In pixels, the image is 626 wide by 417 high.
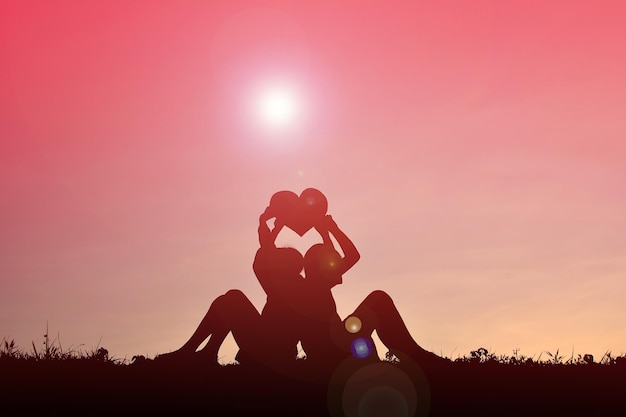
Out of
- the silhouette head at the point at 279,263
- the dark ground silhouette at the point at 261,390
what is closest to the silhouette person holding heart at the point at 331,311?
the silhouette head at the point at 279,263

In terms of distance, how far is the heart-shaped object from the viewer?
16.4 metres

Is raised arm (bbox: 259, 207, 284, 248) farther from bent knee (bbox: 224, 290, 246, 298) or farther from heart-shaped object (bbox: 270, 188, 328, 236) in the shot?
bent knee (bbox: 224, 290, 246, 298)

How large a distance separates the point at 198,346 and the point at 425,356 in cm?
434

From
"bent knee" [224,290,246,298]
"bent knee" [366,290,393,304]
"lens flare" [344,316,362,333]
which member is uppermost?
"bent knee" [224,290,246,298]

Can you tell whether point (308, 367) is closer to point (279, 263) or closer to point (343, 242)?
point (279, 263)

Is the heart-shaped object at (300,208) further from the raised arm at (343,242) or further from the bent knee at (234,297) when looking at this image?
the bent knee at (234,297)

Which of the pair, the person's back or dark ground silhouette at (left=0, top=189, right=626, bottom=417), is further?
the person's back

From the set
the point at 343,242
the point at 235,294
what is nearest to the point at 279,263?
the point at 235,294

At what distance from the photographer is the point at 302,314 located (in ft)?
53.4

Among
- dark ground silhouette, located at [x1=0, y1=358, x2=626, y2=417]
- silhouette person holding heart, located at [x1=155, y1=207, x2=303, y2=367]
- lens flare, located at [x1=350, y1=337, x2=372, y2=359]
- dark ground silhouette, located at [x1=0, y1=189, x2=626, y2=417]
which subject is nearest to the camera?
dark ground silhouette, located at [x1=0, y1=358, x2=626, y2=417]

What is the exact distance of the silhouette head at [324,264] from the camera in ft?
53.1

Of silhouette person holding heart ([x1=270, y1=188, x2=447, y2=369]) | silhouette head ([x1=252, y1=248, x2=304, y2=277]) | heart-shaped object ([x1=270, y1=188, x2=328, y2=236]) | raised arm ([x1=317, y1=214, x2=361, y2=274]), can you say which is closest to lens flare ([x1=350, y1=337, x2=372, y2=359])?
silhouette person holding heart ([x1=270, y1=188, x2=447, y2=369])

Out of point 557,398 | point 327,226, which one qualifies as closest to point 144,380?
point 327,226

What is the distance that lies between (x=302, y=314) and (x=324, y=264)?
1.04 metres
